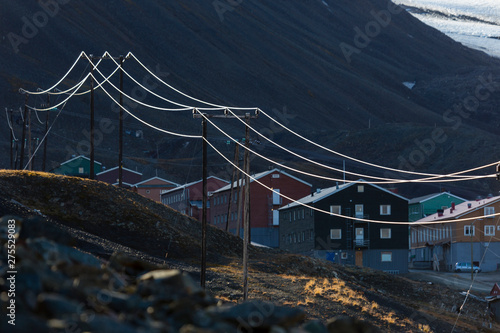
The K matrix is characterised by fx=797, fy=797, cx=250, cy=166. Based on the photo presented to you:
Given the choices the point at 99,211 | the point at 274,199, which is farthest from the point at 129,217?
the point at 274,199

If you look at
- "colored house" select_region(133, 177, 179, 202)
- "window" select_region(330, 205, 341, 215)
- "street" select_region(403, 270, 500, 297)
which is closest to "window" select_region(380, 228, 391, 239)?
"window" select_region(330, 205, 341, 215)

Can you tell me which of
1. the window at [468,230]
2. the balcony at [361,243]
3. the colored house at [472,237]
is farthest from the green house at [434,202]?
the balcony at [361,243]

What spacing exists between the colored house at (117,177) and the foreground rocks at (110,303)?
357 ft

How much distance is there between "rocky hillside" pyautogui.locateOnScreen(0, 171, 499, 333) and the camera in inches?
508

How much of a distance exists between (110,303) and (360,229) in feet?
258

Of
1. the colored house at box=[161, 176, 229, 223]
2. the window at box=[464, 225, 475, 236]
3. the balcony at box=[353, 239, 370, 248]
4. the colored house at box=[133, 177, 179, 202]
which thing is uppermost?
the colored house at box=[133, 177, 179, 202]

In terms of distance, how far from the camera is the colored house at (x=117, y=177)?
123 m

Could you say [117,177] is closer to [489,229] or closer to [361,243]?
[361,243]

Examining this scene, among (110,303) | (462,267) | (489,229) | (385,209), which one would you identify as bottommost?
(110,303)

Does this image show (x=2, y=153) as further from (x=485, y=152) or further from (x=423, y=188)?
(x=485, y=152)

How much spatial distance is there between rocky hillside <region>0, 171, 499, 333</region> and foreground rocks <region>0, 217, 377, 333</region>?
0.8 inches

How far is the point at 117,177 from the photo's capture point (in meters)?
124

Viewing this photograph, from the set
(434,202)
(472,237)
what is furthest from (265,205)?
(434,202)

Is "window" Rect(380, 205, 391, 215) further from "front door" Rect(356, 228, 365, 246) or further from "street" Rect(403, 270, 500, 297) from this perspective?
"street" Rect(403, 270, 500, 297)
